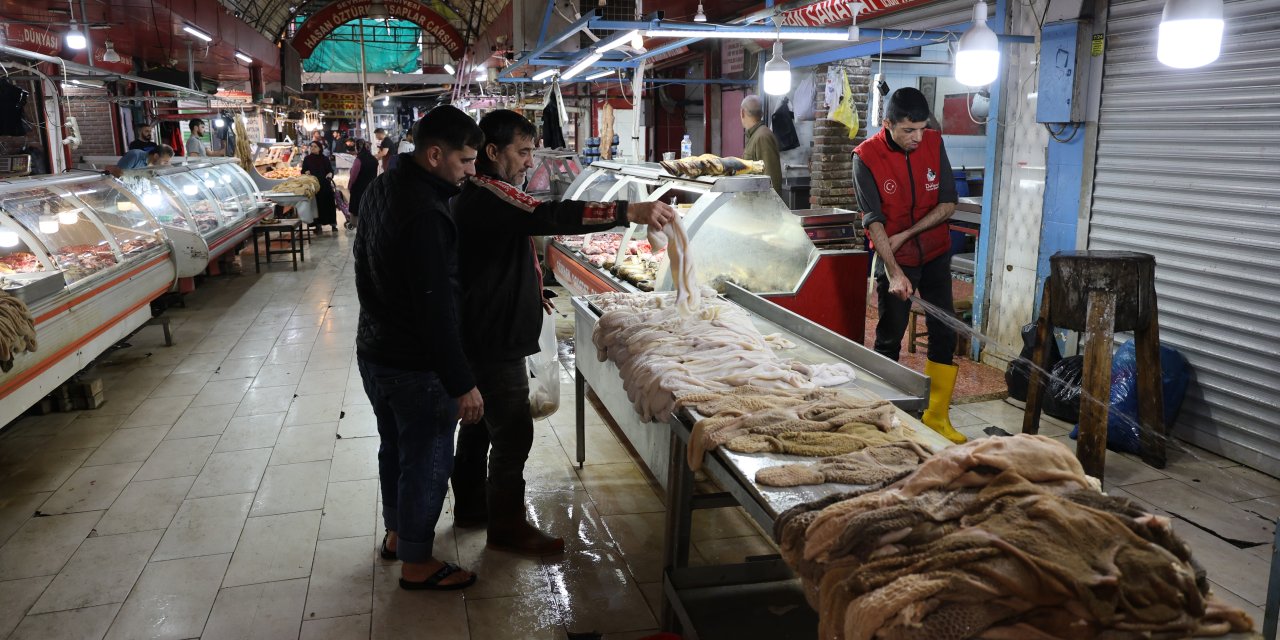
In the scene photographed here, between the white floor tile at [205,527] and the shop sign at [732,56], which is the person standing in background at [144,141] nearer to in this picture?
the shop sign at [732,56]

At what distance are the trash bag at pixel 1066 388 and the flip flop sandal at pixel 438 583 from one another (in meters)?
4.31

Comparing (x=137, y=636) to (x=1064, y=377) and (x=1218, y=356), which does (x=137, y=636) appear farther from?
(x=1218, y=356)

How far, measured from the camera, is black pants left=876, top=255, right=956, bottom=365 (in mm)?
5551

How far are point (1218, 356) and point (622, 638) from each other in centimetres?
443

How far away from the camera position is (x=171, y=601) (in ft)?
12.6

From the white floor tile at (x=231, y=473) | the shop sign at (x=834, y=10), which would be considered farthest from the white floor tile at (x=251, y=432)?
the shop sign at (x=834, y=10)

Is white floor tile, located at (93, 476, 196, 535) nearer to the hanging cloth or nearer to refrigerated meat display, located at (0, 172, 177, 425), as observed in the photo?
refrigerated meat display, located at (0, 172, 177, 425)

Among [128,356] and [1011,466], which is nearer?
[1011,466]

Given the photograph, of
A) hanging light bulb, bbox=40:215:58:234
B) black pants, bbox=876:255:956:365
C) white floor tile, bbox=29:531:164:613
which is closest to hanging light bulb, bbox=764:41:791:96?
black pants, bbox=876:255:956:365

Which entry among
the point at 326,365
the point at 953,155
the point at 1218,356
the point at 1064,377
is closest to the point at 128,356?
the point at 326,365

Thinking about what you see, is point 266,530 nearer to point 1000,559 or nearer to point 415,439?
point 415,439

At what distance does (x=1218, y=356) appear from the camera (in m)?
5.54

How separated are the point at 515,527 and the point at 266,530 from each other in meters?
1.40

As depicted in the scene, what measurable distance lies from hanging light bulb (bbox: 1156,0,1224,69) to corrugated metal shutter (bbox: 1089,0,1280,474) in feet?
6.60
